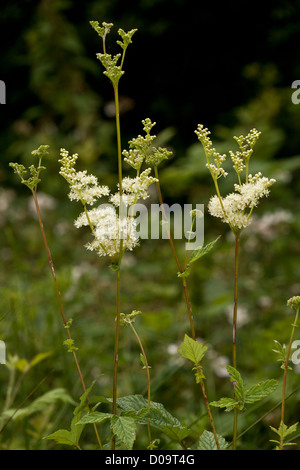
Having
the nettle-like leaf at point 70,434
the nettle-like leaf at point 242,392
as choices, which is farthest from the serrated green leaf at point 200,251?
the nettle-like leaf at point 70,434

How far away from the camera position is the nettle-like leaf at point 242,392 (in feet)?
1.79

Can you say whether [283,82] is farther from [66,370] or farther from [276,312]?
[66,370]

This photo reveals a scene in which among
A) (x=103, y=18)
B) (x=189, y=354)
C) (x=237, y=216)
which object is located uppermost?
(x=103, y=18)

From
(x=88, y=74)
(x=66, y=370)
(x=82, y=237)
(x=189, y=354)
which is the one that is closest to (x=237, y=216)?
(x=189, y=354)

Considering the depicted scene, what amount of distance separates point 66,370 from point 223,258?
1.07 meters

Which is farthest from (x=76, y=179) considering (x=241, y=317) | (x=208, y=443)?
(x=241, y=317)

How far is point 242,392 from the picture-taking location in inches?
21.7

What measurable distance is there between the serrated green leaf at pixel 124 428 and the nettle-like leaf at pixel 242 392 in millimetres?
97

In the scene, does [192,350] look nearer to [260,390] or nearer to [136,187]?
[260,390]

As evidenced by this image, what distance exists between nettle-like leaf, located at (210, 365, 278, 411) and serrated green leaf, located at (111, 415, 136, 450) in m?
0.10

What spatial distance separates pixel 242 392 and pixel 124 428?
15 cm

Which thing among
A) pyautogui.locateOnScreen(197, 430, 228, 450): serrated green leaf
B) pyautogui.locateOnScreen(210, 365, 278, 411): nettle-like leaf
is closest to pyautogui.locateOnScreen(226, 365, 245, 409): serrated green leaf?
pyautogui.locateOnScreen(210, 365, 278, 411): nettle-like leaf

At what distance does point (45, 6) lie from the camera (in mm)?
3096

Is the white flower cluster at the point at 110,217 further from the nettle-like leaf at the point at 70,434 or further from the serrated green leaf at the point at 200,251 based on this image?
the nettle-like leaf at the point at 70,434
